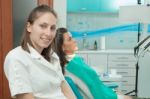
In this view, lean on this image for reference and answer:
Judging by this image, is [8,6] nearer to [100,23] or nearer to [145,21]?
[145,21]

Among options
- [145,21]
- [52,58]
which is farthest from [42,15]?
[145,21]

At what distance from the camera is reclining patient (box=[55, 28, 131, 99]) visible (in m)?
2.09

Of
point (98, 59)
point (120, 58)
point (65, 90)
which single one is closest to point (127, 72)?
point (120, 58)

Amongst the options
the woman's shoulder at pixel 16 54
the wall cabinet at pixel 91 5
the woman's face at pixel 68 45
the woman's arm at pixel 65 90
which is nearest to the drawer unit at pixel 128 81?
the wall cabinet at pixel 91 5

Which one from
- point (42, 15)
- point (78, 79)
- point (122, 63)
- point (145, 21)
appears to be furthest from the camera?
point (122, 63)

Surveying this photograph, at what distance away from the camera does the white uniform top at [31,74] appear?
1.41 m

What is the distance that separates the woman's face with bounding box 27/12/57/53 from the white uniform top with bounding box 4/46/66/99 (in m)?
0.06

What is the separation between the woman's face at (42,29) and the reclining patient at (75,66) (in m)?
0.54

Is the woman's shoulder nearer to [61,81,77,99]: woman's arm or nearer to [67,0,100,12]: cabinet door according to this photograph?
[61,81,77,99]: woman's arm

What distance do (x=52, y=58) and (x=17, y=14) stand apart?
0.98 m

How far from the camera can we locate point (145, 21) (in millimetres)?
4531

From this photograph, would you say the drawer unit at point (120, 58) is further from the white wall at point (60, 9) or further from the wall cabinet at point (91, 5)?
the white wall at point (60, 9)

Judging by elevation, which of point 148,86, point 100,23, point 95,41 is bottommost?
point 148,86

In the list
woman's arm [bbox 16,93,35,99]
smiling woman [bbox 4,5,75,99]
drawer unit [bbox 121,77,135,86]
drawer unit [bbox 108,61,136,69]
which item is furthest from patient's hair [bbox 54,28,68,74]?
drawer unit [bbox 121,77,135,86]
